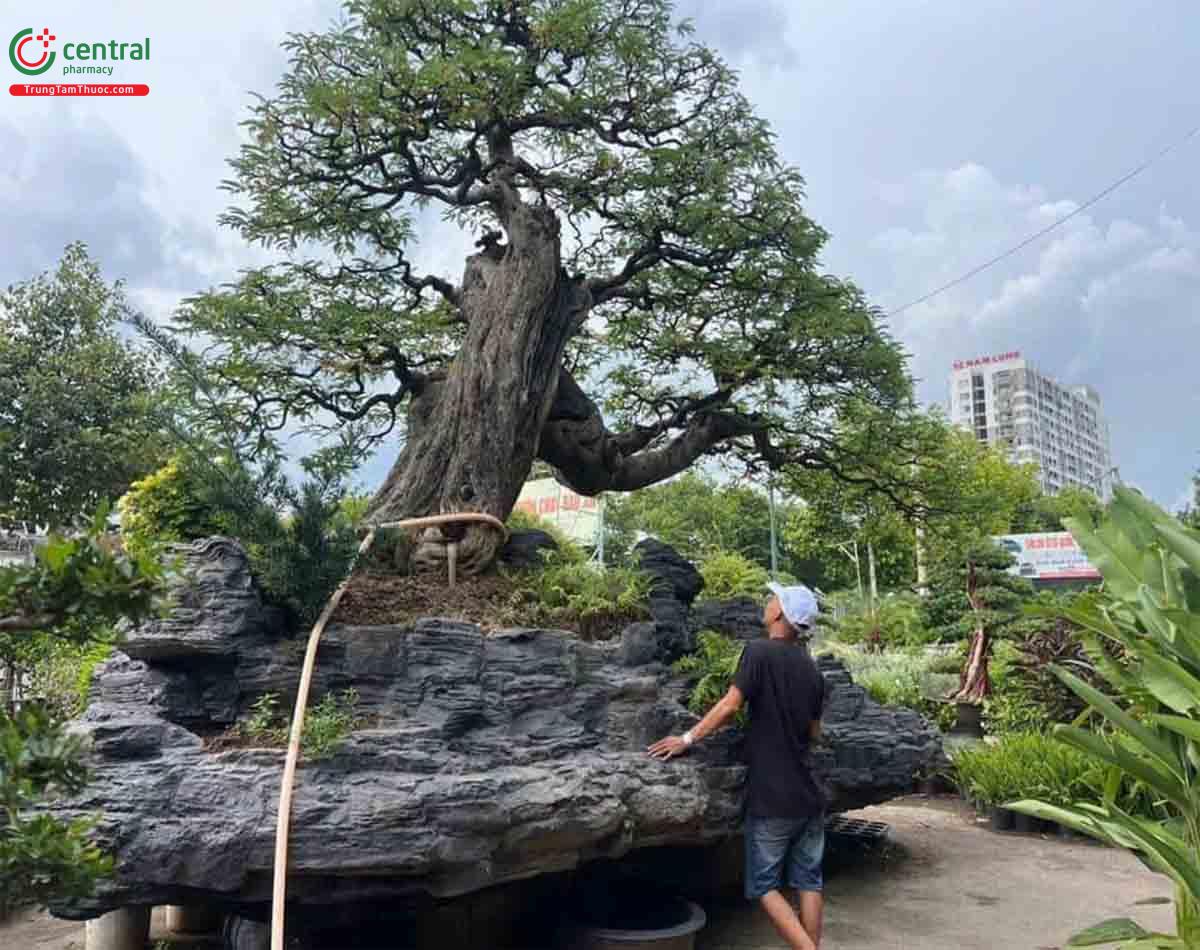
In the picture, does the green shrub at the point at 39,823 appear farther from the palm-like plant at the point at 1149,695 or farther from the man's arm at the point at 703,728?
the palm-like plant at the point at 1149,695

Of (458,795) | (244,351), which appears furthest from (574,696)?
(244,351)

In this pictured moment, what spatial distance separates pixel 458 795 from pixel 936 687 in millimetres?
7865

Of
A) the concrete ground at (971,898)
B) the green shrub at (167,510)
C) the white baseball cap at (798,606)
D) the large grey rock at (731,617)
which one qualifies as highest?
the green shrub at (167,510)

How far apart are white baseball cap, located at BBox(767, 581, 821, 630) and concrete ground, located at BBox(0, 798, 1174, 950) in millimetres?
1499

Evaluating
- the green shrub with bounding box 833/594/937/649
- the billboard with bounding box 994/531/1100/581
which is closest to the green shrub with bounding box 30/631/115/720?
the green shrub with bounding box 833/594/937/649

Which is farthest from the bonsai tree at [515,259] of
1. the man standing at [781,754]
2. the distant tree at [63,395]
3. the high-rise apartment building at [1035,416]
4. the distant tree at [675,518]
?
the high-rise apartment building at [1035,416]

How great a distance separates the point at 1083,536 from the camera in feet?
10.5

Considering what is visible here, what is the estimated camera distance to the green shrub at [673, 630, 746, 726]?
4.06 m

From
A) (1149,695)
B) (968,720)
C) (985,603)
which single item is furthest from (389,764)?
(985,603)

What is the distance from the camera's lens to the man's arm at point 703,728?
346cm

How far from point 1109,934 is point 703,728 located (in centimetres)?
146

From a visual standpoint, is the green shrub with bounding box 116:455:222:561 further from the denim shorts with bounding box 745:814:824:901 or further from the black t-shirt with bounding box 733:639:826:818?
the denim shorts with bounding box 745:814:824:901

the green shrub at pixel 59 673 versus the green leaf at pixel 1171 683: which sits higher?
the green leaf at pixel 1171 683

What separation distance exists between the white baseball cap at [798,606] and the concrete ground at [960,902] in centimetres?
150
